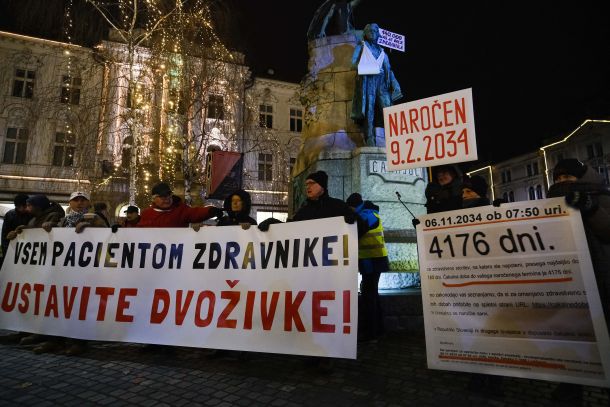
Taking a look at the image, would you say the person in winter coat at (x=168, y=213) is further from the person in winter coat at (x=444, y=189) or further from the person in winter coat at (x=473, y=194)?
the person in winter coat at (x=473, y=194)

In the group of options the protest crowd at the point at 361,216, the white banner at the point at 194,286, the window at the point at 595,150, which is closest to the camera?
the protest crowd at the point at 361,216

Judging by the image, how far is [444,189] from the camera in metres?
4.12

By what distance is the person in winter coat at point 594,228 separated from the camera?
2670mm

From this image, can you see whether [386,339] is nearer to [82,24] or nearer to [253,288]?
[253,288]

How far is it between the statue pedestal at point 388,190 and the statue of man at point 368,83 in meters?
0.78

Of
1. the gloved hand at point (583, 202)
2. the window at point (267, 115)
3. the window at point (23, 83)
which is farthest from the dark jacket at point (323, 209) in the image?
the window at point (23, 83)

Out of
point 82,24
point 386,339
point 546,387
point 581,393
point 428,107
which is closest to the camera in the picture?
point 581,393

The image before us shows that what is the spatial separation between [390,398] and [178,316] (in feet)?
7.25

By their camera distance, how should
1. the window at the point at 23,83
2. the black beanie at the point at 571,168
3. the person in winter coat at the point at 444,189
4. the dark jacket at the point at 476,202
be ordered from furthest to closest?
the window at the point at 23,83 < the person in winter coat at the point at 444,189 < the dark jacket at the point at 476,202 < the black beanie at the point at 571,168

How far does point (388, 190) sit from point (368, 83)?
90.5 inches

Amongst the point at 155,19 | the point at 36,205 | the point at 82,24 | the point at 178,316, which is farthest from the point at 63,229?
the point at 155,19

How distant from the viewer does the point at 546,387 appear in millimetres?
2932

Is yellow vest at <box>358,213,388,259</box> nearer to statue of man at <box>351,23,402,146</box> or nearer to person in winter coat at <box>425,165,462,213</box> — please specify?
person in winter coat at <box>425,165,462,213</box>

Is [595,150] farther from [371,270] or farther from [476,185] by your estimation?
[371,270]
